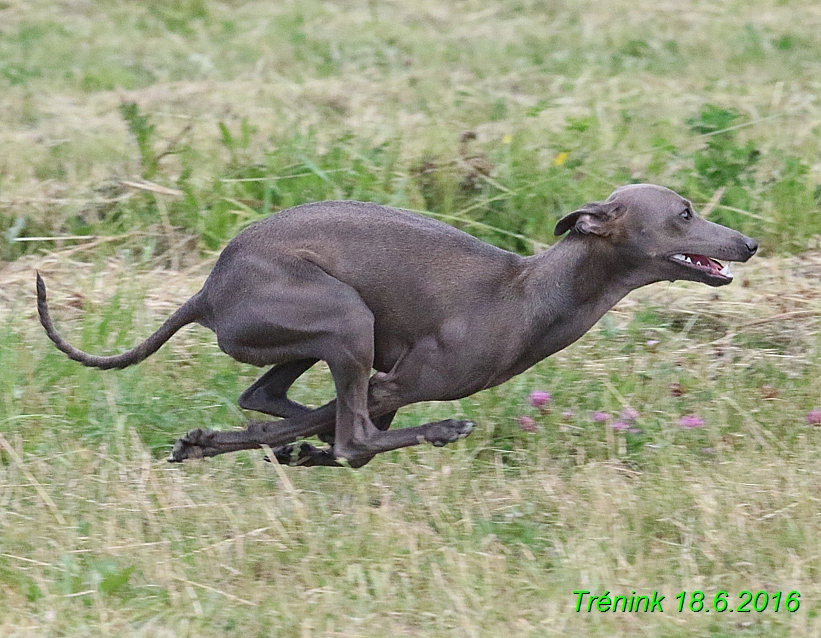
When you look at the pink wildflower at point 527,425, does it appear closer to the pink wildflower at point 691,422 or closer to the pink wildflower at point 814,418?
the pink wildflower at point 691,422

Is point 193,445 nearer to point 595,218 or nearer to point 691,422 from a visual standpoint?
point 595,218

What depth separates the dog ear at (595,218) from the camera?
188 inches

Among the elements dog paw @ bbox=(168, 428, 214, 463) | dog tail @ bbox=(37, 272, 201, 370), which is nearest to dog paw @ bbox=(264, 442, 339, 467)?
dog paw @ bbox=(168, 428, 214, 463)

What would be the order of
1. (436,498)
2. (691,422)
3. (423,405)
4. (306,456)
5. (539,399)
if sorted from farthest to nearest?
(423,405) < (539,399) < (691,422) < (306,456) < (436,498)

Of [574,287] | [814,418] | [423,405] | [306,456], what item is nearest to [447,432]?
[306,456]

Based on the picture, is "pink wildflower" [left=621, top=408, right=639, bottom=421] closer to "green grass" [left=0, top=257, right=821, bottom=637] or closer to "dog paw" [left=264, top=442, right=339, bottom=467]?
"green grass" [left=0, top=257, right=821, bottom=637]

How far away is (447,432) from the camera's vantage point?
4777 mm

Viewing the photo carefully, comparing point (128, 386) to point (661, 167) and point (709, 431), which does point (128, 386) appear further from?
point (661, 167)

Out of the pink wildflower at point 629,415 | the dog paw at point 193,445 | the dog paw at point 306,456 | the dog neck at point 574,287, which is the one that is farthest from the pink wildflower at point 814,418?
the dog paw at point 193,445

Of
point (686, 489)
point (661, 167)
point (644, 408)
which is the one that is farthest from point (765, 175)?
point (686, 489)

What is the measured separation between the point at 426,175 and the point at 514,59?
317 centimetres

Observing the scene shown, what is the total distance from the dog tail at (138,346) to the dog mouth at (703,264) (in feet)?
5.40

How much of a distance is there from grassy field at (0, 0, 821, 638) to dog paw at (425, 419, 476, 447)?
17 centimetres

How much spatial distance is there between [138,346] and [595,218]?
164 centimetres
